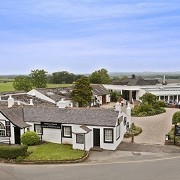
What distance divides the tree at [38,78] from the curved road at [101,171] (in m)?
58.7

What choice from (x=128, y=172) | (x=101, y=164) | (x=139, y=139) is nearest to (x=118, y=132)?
(x=139, y=139)

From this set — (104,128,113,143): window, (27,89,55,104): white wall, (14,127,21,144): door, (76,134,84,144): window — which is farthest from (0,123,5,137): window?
(27,89,55,104): white wall

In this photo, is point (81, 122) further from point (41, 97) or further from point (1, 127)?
point (41, 97)

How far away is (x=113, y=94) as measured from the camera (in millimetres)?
65188

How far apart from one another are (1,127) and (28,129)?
2.73 meters

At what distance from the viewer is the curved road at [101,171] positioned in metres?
21.0

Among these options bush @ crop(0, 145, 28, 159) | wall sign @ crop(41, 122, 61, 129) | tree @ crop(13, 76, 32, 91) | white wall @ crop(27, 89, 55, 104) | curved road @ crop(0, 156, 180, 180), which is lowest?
curved road @ crop(0, 156, 180, 180)

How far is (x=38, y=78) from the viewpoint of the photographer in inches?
3265

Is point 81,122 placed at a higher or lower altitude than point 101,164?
higher

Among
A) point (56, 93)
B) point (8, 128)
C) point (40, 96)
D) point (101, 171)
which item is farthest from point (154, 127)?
point (56, 93)

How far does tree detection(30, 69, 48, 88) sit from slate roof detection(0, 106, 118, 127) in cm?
4937

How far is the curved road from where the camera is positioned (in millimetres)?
21016

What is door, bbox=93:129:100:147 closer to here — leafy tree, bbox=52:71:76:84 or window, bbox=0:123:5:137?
window, bbox=0:123:5:137

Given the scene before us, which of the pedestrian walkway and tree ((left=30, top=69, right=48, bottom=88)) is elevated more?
tree ((left=30, top=69, right=48, bottom=88))
